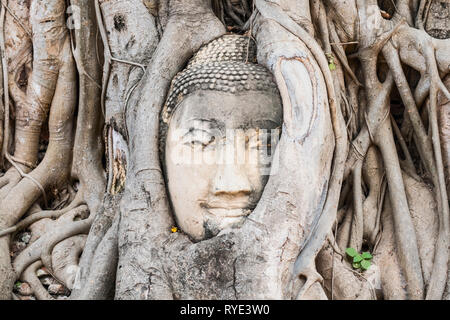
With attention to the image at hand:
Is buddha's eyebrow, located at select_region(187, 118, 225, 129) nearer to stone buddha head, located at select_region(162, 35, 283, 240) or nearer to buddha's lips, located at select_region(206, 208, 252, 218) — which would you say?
stone buddha head, located at select_region(162, 35, 283, 240)

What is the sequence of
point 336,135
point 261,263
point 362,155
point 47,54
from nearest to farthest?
point 261,263 < point 336,135 < point 362,155 < point 47,54

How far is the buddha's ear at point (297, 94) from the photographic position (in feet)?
8.60

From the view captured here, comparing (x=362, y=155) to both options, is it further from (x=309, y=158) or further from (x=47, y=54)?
(x=47, y=54)

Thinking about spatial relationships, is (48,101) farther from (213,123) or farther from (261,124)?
(261,124)

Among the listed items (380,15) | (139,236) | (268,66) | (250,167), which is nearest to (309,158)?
(250,167)

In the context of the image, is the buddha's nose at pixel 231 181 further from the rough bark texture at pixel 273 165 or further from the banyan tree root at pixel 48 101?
the banyan tree root at pixel 48 101

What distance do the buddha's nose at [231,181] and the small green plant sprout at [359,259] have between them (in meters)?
0.59

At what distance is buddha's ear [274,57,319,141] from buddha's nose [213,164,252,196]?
0.24 m

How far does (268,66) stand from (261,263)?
0.83 meters

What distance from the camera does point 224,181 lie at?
258 cm

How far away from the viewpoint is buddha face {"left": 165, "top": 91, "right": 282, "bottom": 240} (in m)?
2.60

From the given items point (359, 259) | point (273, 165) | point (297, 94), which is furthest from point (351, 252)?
point (297, 94)

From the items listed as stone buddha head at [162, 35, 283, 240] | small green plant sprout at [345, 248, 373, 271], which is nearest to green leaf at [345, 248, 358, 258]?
small green plant sprout at [345, 248, 373, 271]

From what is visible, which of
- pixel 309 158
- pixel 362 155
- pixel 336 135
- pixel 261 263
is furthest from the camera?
pixel 362 155
